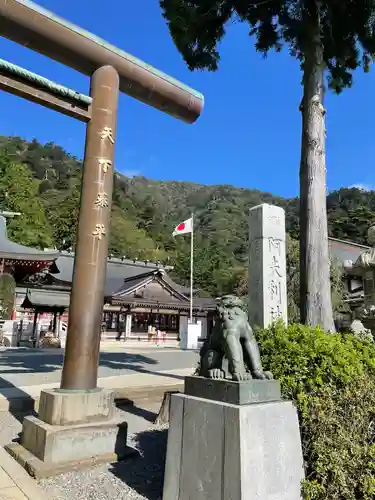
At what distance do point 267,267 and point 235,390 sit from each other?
173 inches

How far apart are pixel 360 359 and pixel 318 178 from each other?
3813mm

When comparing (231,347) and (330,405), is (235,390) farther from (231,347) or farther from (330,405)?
(330,405)

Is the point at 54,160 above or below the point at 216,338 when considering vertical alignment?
above

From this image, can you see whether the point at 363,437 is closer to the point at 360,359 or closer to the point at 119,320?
the point at 360,359

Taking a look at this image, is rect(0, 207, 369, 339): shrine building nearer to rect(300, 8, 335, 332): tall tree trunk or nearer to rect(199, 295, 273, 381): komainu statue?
rect(300, 8, 335, 332): tall tree trunk

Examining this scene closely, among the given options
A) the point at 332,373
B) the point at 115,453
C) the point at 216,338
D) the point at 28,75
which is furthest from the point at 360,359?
the point at 28,75

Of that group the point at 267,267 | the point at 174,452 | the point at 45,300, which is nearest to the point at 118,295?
the point at 45,300

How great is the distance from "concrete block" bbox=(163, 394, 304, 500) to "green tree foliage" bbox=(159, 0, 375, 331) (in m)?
3.23

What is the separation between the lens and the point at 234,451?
2.50 metres

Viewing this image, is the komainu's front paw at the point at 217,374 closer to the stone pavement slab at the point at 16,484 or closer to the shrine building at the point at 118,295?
the stone pavement slab at the point at 16,484

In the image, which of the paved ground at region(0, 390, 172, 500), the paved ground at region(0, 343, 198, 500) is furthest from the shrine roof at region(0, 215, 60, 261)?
the paved ground at region(0, 390, 172, 500)

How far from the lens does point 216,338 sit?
3256mm

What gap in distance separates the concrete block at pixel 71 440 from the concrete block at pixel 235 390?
4.44 feet

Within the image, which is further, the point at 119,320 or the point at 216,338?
the point at 119,320
